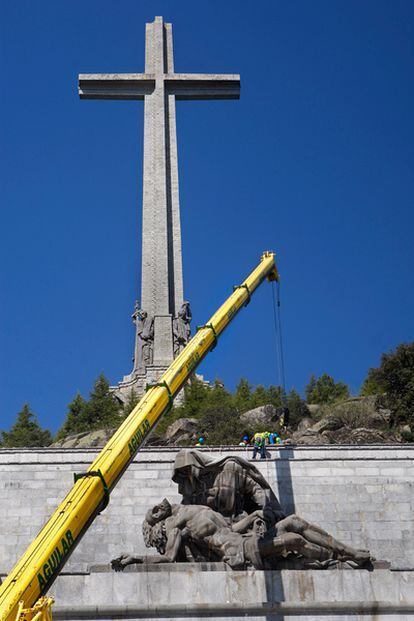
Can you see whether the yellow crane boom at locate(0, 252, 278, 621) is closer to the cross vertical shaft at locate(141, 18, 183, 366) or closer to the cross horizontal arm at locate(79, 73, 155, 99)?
the cross vertical shaft at locate(141, 18, 183, 366)

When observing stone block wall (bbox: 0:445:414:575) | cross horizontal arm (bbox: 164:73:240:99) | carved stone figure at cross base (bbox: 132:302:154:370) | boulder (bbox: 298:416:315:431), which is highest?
cross horizontal arm (bbox: 164:73:240:99)

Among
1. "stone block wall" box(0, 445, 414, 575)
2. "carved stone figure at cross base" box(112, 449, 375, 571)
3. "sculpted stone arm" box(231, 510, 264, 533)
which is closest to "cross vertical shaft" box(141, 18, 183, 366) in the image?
"stone block wall" box(0, 445, 414, 575)

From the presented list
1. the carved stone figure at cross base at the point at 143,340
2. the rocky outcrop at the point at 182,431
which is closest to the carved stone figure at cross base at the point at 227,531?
the rocky outcrop at the point at 182,431

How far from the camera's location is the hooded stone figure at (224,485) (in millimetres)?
19453

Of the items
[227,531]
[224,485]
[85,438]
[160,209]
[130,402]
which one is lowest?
[227,531]

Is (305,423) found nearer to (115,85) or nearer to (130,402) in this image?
(130,402)

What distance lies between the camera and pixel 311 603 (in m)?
17.8

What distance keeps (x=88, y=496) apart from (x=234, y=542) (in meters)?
5.74

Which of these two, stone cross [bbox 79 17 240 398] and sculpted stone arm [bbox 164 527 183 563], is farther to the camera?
stone cross [bbox 79 17 240 398]

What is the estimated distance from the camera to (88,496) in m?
13.5

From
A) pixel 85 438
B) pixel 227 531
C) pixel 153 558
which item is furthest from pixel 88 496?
pixel 85 438

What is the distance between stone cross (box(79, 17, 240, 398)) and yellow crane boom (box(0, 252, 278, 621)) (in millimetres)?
26355

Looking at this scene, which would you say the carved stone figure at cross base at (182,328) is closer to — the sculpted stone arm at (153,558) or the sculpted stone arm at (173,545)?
the sculpted stone arm at (173,545)

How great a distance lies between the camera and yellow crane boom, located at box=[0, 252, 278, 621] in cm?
1186
